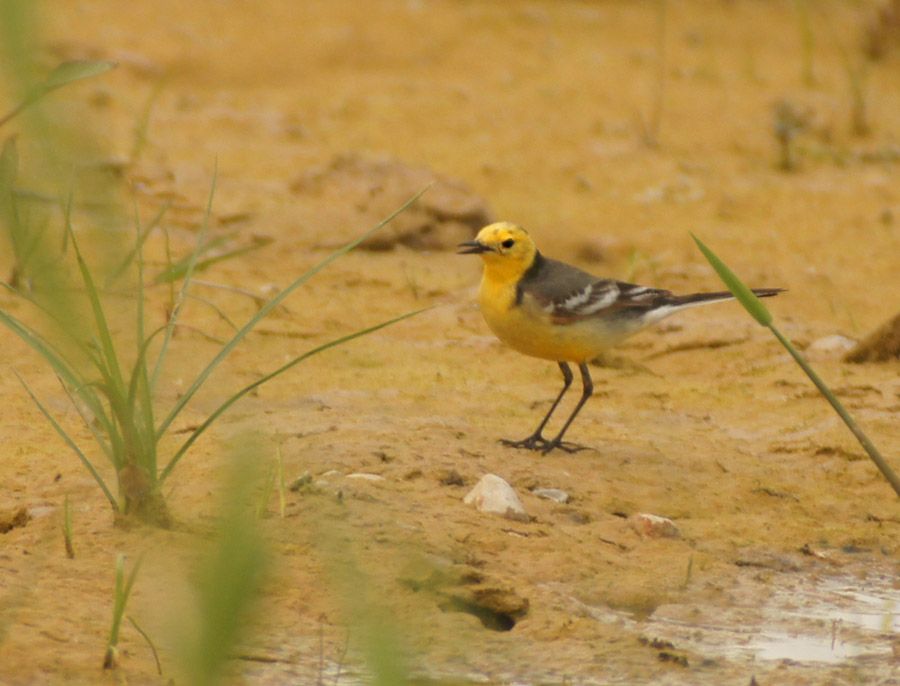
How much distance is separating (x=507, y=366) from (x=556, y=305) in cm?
96

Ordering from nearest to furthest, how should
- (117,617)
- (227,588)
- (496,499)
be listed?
(227,588), (117,617), (496,499)

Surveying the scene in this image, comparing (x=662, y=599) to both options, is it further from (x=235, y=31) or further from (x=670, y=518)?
(x=235, y=31)

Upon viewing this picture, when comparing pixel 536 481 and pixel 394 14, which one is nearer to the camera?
pixel 536 481

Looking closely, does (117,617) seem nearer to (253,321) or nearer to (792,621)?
(253,321)

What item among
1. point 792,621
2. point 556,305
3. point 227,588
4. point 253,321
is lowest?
point 792,621

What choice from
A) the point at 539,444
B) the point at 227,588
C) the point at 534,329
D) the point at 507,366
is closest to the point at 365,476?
the point at 539,444

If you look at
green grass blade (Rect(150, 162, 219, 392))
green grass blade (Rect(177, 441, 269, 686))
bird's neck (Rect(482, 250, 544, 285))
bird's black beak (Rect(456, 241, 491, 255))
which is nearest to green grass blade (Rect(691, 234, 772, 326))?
green grass blade (Rect(150, 162, 219, 392))

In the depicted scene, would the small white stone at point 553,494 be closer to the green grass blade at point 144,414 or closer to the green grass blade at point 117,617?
the green grass blade at point 144,414

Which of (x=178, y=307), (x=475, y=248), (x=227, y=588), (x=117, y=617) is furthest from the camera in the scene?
(x=475, y=248)

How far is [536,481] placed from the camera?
4.43 m

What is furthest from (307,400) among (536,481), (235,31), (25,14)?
(235,31)

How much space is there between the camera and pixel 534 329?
5266mm

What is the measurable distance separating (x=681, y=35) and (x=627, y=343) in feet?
22.3

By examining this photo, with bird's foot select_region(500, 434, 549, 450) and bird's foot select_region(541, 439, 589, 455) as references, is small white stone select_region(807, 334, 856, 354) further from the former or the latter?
bird's foot select_region(500, 434, 549, 450)
